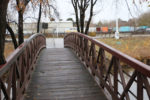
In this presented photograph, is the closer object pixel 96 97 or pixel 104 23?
pixel 96 97

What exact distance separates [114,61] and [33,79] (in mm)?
2753

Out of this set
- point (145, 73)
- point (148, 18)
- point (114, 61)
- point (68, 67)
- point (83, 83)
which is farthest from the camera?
point (148, 18)

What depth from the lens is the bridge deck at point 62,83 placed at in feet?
14.1

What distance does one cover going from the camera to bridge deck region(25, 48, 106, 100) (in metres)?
4.30

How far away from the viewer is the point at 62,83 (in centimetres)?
516

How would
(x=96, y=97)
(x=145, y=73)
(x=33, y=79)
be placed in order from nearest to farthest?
(x=145, y=73) < (x=96, y=97) < (x=33, y=79)

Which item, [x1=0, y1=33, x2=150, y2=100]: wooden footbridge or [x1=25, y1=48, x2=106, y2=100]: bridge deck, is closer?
[x1=0, y1=33, x2=150, y2=100]: wooden footbridge

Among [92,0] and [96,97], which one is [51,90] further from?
[92,0]

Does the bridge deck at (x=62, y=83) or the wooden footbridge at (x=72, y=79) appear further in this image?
the bridge deck at (x=62, y=83)

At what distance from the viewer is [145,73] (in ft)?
7.80

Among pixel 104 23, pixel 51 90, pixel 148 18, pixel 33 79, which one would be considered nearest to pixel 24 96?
pixel 51 90

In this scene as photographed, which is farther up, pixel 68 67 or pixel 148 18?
pixel 148 18

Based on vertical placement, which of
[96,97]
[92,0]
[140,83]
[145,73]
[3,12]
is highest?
[92,0]

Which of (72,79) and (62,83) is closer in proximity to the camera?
(62,83)
